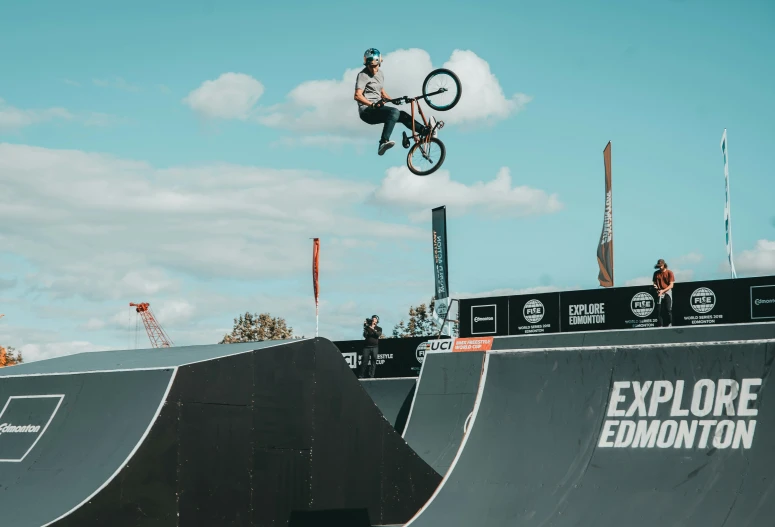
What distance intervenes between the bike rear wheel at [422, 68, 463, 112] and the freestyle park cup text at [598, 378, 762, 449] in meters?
5.35

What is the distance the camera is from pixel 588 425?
943cm

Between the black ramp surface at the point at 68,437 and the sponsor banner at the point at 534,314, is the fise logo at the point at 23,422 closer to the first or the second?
the black ramp surface at the point at 68,437

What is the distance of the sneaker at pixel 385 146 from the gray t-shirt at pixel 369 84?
2.05 ft

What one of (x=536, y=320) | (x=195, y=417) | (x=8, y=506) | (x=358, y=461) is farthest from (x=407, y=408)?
(x=8, y=506)

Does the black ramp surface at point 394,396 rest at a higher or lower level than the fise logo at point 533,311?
lower

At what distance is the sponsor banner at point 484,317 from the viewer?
23.7 metres

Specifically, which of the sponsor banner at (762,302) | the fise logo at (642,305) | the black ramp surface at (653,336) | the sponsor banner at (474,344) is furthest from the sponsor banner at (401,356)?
the sponsor banner at (762,302)

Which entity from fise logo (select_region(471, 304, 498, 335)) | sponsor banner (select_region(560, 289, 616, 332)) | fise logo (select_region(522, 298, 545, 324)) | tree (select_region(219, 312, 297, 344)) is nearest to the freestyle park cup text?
sponsor banner (select_region(560, 289, 616, 332))

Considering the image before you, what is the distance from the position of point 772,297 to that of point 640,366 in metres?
12.0

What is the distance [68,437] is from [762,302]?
15745 millimetres

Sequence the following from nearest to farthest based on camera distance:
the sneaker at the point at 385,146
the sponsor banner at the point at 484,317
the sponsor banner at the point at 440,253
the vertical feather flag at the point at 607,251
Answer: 1. the sneaker at the point at 385,146
2. the sponsor banner at the point at 484,317
3. the vertical feather flag at the point at 607,251
4. the sponsor banner at the point at 440,253

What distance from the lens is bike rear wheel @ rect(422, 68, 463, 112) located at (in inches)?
500

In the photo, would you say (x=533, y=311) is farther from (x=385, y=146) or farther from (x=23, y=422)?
(x=23, y=422)

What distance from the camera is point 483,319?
78.9 feet
